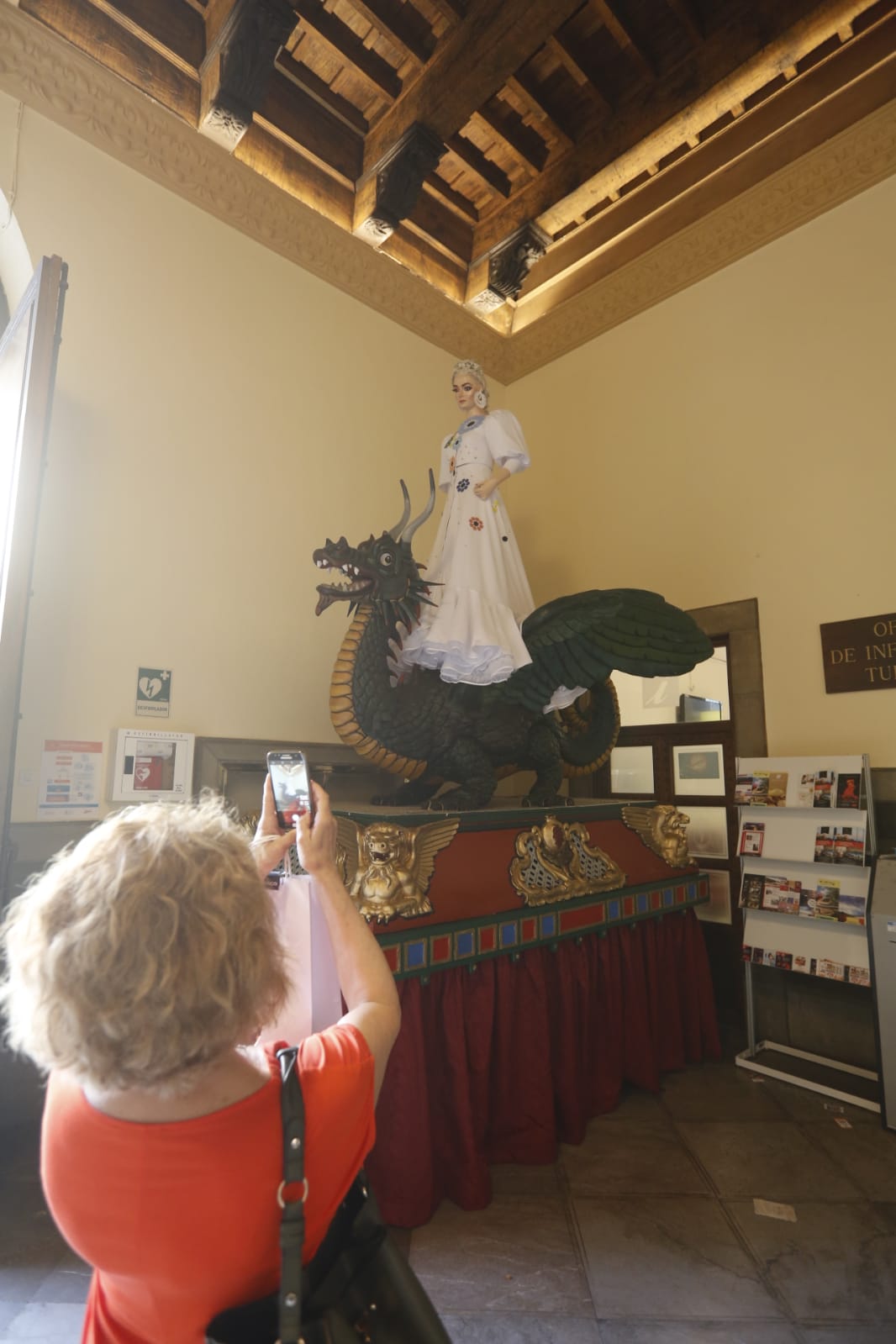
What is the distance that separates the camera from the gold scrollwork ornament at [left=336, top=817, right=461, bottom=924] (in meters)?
2.05

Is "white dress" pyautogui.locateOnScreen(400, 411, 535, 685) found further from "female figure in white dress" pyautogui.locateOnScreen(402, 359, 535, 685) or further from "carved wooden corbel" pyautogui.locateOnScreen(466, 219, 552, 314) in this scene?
"carved wooden corbel" pyautogui.locateOnScreen(466, 219, 552, 314)

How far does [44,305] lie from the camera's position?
2.29 metres

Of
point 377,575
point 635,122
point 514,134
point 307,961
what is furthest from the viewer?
point 514,134

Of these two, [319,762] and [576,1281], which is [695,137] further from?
[576,1281]

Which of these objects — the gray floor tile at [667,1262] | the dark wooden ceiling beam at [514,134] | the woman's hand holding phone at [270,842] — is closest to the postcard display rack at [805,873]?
the gray floor tile at [667,1262]

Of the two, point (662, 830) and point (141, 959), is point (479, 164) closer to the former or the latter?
point (662, 830)

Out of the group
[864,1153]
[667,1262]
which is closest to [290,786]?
[667,1262]

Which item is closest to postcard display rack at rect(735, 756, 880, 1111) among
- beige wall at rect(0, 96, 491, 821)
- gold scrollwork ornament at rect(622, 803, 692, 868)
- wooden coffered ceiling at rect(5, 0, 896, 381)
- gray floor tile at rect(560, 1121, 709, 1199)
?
gold scrollwork ornament at rect(622, 803, 692, 868)

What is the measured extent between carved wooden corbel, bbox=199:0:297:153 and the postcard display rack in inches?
150

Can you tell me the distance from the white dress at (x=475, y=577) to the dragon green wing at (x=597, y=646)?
4.8 inches

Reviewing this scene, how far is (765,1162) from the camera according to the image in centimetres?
224

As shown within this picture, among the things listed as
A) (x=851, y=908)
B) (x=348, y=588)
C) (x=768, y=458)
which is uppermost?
(x=768, y=458)

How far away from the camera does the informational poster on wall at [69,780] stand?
8.54ft

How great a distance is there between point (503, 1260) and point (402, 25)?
4971mm
